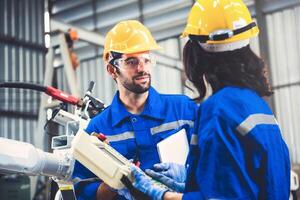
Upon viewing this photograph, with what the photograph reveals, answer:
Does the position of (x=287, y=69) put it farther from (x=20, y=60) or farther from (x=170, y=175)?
(x=170, y=175)

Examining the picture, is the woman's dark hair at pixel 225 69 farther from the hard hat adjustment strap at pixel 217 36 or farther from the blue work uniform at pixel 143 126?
the blue work uniform at pixel 143 126

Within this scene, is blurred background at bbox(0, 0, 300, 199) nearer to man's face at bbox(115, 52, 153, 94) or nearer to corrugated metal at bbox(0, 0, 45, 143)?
corrugated metal at bbox(0, 0, 45, 143)

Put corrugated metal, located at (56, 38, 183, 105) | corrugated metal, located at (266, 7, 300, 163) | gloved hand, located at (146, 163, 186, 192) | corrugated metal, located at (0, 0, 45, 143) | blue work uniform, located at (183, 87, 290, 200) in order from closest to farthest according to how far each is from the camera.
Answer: blue work uniform, located at (183, 87, 290, 200)
gloved hand, located at (146, 163, 186, 192)
corrugated metal, located at (266, 7, 300, 163)
corrugated metal, located at (56, 38, 183, 105)
corrugated metal, located at (0, 0, 45, 143)

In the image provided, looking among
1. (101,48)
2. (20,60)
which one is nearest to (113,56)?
(101,48)

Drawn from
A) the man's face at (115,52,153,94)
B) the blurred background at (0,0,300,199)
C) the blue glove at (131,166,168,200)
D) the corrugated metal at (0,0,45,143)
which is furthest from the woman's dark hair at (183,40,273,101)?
Answer: the corrugated metal at (0,0,45,143)

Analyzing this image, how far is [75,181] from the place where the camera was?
2.12 meters

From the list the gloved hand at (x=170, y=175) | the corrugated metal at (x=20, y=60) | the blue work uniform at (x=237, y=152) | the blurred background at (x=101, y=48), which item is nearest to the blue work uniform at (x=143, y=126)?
the gloved hand at (x=170, y=175)

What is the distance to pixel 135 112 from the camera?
2316 millimetres

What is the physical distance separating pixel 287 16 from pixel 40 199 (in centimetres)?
493

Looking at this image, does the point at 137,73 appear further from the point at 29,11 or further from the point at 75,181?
the point at 29,11

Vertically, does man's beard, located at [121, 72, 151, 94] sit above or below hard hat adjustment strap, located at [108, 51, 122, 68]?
below

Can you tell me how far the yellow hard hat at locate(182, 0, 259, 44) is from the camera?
1.43 metres

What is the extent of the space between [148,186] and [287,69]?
6868 millimetres

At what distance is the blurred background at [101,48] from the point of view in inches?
310
